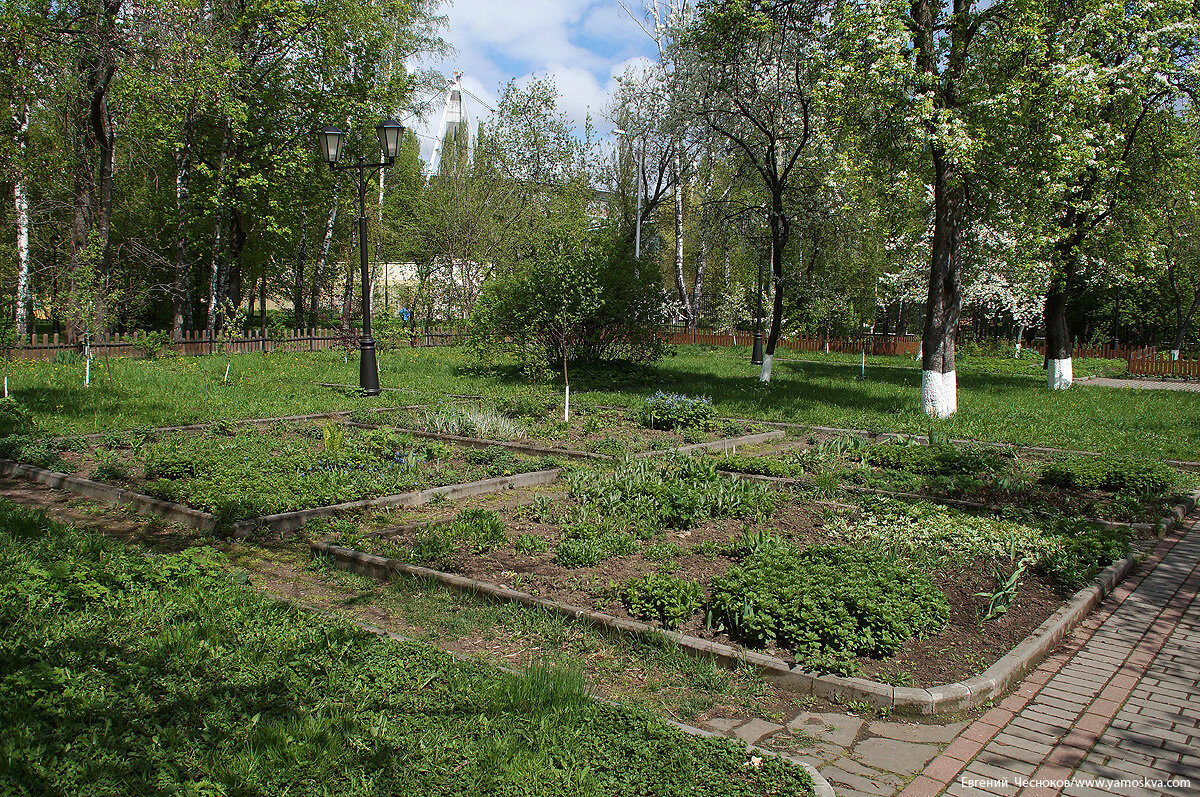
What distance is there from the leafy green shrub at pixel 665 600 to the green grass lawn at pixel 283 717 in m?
0.96

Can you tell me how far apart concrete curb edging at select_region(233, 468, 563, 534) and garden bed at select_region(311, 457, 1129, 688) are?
0.56 metres

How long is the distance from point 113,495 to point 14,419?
4198 mm

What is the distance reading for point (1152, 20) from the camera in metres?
14.9

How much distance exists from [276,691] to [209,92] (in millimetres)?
21198

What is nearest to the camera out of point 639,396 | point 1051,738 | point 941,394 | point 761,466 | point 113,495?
point 1051,738

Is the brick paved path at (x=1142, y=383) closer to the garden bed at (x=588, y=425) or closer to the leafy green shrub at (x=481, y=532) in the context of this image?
the garden bed at (x=588, y=425)

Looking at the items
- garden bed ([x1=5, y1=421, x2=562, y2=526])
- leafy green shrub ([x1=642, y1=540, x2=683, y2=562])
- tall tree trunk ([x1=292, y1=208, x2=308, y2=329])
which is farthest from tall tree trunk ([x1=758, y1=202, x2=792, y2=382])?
tall tree trunk ([x1=292, y1=208, x2=308, y2=329])

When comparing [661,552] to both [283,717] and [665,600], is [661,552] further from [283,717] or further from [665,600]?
[283,717]

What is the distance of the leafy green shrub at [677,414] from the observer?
1162 cm

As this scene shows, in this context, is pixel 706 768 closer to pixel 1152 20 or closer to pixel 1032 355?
pixel 1152 20

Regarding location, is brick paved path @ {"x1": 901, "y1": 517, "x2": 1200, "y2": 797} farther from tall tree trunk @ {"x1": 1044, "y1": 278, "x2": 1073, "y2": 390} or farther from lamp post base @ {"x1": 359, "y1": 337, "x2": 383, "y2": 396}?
tall tree trunk @ {"x1": 1044, "y1": 278, "x2": 1073, "y2": 390}

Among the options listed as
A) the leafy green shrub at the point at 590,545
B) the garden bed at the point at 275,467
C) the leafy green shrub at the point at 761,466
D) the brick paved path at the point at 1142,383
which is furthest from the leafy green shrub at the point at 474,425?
the brick paved path at the point at 1142,383

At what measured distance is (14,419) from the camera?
10.0 meters

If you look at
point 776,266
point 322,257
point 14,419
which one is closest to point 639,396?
point 776,266
